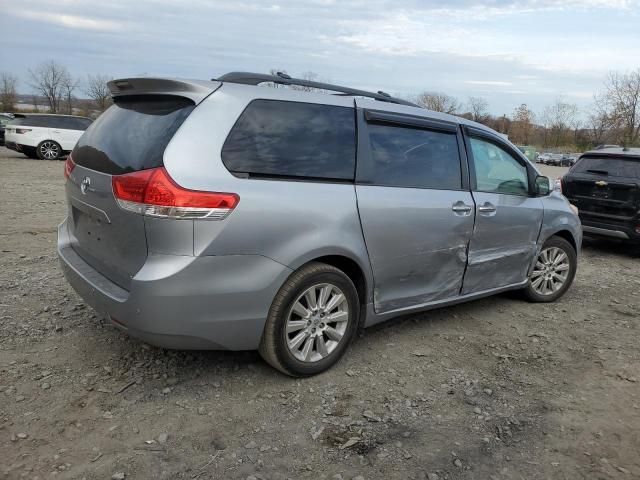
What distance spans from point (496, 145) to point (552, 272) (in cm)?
147

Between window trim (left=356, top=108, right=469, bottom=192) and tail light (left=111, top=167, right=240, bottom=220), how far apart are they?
3.37ft

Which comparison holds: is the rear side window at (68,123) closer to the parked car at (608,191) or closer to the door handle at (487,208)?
the parked car at (608,191)

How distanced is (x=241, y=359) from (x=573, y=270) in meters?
3.60

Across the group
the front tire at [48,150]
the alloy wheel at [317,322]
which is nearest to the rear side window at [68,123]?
the front tire at [48,150]

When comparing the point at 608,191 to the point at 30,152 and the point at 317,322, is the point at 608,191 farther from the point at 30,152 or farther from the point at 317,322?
the point at 30,152

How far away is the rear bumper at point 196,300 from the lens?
9.12 ft

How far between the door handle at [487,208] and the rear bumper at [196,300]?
1.90m

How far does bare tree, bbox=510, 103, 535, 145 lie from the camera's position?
91.6 meters

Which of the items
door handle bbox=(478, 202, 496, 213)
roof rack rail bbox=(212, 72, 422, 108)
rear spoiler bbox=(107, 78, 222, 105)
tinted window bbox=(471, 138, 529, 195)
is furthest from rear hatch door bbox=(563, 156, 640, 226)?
rear spoiler bbox=(107, 78, 222, 105)

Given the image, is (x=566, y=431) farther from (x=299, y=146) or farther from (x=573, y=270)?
(x=573, y=270)

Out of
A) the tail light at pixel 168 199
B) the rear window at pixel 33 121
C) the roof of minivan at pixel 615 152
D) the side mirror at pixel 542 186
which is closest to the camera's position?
the tail light at pixel 168 199

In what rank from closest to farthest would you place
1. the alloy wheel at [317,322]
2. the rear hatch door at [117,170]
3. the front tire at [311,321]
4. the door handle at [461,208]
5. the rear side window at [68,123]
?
the rear hatch door at [117,170] < the front tire at [311,321] < the alloy wheel at [317,322] < the door handle at [461,208] < the rear side window at [68,123]

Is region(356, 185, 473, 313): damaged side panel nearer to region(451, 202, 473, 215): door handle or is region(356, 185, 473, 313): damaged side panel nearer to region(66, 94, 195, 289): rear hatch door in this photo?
region(451, 202, 473, 215): door handle

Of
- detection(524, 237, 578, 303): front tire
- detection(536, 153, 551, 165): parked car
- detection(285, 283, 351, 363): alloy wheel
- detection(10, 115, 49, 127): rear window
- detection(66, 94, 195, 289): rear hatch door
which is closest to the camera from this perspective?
detection(66, 94, 195, 289): rear hatch door
